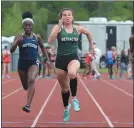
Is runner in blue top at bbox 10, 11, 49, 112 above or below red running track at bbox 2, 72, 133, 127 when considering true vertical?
above

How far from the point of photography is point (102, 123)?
15.0m

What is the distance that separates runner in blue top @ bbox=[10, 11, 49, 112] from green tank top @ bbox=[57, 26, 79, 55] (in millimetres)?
424

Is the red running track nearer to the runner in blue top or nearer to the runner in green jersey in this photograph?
the runner in blue top

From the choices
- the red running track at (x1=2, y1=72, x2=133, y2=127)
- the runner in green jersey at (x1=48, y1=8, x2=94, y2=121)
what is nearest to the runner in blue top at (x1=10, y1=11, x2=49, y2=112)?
the runner in green jersey at (x1=48, y1=8, x2=94, y2=121)

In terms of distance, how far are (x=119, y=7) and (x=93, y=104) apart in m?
52.6

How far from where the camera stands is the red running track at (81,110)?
15055mm

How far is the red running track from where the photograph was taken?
15.1 m

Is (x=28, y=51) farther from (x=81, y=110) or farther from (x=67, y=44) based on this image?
(x=81, y=110)

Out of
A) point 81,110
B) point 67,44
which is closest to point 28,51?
point 67,44

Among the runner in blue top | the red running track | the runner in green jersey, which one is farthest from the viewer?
the red running track

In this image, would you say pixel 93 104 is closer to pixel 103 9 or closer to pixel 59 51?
pixel 59 51

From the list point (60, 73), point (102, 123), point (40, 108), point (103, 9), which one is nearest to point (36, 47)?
point (60, 73)

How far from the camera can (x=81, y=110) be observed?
17.7 metres

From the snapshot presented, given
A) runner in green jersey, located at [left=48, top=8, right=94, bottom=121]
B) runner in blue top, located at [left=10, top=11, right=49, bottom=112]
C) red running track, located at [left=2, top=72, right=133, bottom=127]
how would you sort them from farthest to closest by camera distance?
red running track, located at [left=2, top=72, right=133, bottom=127] < runner in blue top, located at [left=10, top=11, right=49, bottom=112] < runner in green jersey, located at [left=48, top=8, right=94, bottom=121]
